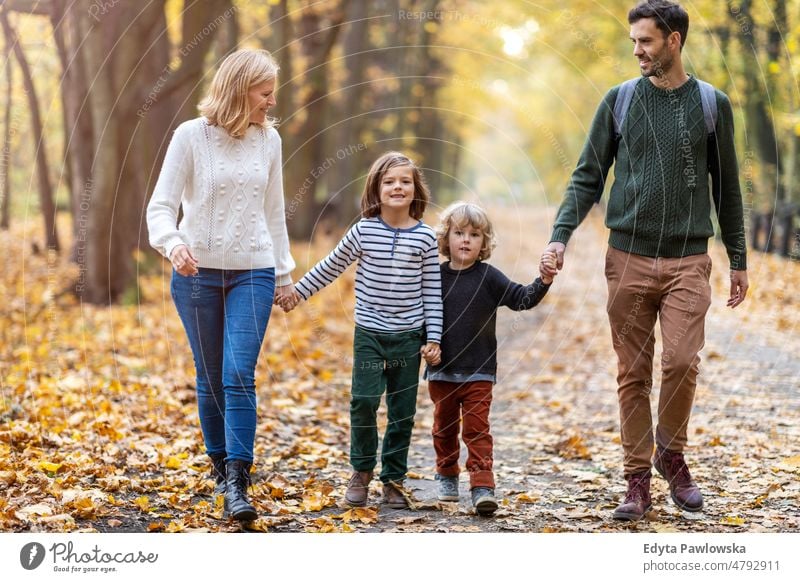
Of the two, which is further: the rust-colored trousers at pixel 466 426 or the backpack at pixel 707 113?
the rust-colored trousers at pixel 466 426

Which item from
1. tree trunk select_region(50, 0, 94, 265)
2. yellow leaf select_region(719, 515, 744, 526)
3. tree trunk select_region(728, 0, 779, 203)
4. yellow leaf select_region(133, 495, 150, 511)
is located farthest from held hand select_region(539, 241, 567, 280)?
tree trunk select_region(728, 0, 779, 203)

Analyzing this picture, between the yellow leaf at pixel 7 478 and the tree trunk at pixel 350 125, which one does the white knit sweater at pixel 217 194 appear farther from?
the tree trunk at pixel 350 125

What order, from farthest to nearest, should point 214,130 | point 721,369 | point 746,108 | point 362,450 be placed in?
point 746,108, point 721,369, point 362,450, point 214,130

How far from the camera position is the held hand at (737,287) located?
5215 millimetres

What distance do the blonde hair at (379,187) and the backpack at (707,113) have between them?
1.06m

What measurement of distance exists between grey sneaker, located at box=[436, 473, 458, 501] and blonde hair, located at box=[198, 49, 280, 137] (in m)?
2.19

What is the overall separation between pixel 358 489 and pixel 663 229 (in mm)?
2097

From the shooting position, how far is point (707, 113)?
5027 mm

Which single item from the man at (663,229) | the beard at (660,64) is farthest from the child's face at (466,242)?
the beard at (660,64)

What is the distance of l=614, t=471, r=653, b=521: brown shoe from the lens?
5.04m

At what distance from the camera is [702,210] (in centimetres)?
507
